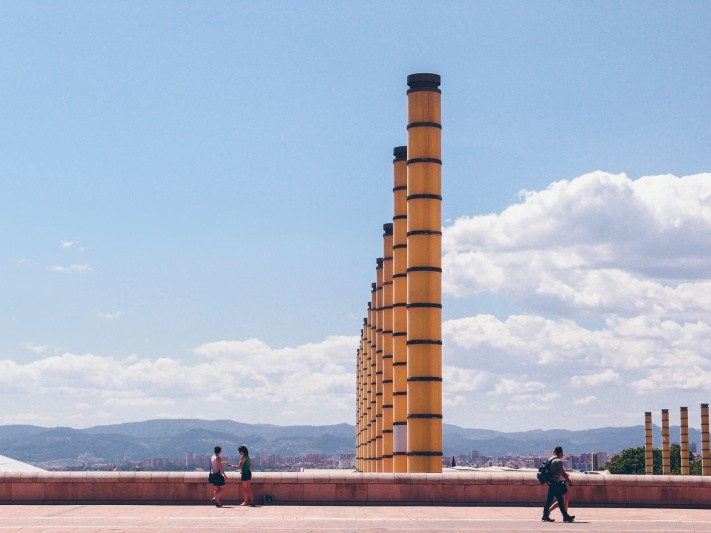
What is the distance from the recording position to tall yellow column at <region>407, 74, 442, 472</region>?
32781 millimetres

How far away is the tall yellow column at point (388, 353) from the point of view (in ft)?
170

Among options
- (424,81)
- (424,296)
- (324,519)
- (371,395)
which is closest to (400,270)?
(424,296)

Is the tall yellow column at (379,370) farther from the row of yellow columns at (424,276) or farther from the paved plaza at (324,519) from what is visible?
the paved plaza at (324,519)

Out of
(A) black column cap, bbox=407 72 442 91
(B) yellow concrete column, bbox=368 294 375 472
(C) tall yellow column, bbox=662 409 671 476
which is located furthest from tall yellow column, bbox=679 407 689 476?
(A) black column cap, bbox=407 72 442 91

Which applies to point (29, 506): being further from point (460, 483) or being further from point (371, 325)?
point (371, 325)

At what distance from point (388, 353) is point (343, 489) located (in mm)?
29344

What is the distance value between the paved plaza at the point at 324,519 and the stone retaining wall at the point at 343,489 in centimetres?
52

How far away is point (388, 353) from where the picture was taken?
52.0 metres

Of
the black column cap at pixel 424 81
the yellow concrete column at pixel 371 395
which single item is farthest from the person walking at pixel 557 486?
the yellow concrete column at pixel 371 395

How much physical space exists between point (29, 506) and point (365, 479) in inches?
301

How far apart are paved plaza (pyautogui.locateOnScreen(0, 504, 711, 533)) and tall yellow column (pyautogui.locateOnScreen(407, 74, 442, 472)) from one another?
10.6m

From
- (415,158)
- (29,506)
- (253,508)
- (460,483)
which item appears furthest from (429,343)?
(29,506)

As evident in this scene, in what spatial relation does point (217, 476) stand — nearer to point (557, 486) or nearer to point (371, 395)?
point (557, 486)

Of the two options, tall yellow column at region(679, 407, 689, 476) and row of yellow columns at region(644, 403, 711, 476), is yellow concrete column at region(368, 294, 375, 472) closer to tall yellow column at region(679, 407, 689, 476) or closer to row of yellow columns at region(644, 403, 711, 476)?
row of yellow columns at region(644, 403, 711, 476)
